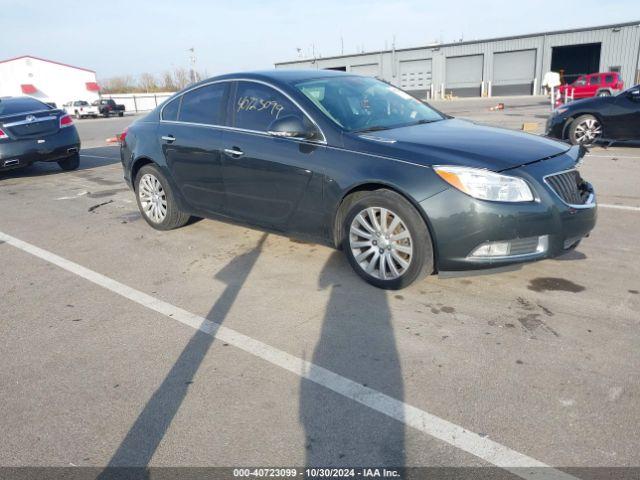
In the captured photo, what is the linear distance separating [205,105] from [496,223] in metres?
3.15

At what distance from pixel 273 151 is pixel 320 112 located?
53 centimetres

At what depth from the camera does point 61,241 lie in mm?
6098

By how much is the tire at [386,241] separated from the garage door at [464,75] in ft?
153

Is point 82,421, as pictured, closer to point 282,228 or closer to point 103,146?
point 282,228

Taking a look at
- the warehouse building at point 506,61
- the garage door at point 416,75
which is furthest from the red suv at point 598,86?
the garage door at point 416,75

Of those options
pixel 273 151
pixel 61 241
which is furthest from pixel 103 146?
pixel 273 151

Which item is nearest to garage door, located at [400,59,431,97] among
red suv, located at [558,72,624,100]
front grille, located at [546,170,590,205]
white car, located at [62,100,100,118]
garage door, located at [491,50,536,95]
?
garage door, located at [491,50,536,95]

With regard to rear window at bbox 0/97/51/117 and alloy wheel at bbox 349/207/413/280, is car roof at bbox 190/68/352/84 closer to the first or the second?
alloy wheel at bbox 349/207/413/280

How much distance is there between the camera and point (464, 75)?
48.3 meters

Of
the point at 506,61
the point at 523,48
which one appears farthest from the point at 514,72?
the point at 523,48

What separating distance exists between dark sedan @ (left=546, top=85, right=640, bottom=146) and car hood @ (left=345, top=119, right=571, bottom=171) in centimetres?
728

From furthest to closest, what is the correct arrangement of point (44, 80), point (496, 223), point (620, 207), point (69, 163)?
point (44, 80), point (69, 163), point (620, 207), point (496, 223)

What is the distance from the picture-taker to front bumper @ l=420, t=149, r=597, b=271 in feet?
11.9

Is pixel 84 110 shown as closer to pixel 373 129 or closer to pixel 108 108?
pixel 108 108
